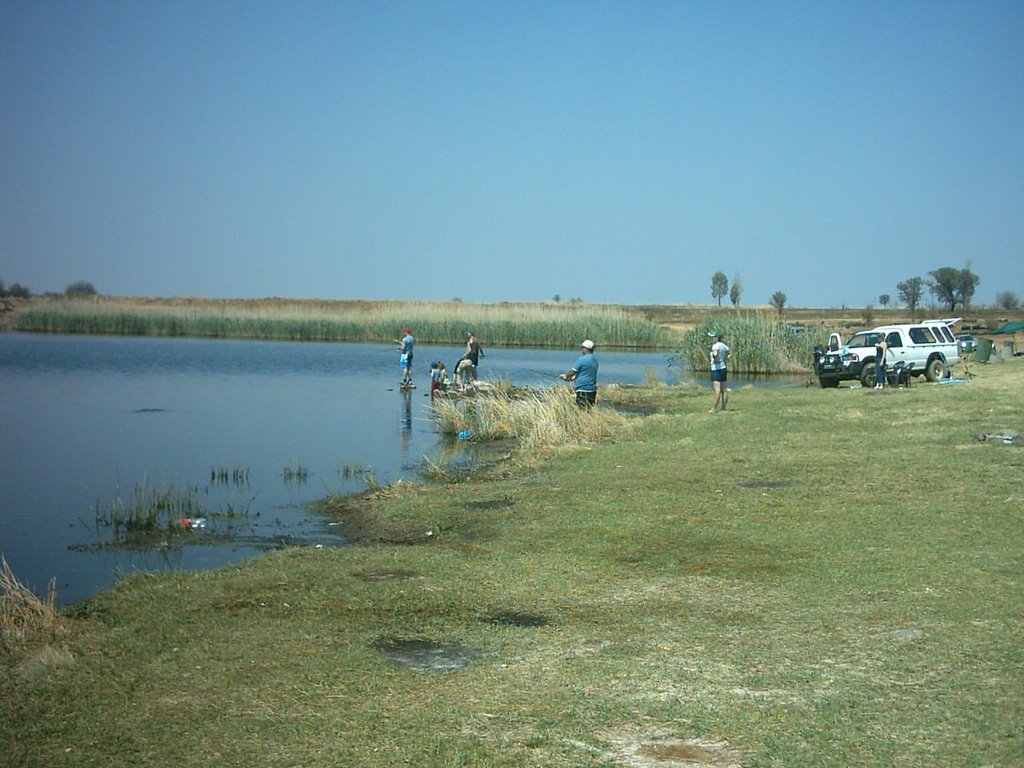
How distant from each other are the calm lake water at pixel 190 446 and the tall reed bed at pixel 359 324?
19.2 m

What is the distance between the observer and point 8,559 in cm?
1230

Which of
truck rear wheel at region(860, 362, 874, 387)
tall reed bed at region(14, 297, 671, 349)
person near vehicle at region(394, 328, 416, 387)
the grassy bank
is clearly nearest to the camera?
the grassy bank

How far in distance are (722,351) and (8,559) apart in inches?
666

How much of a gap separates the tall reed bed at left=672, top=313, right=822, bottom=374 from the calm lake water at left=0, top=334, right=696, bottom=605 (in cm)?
211

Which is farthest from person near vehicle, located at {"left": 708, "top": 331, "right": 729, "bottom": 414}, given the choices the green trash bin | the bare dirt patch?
the green trash bin

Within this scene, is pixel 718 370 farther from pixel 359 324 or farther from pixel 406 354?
pixel 359 324

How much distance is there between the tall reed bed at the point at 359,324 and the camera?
69.4m

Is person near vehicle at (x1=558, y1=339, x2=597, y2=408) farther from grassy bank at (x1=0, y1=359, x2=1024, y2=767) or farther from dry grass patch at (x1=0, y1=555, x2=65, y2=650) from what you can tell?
dry grass patch at (x1=0, y1=555, x2=65, y2=650)

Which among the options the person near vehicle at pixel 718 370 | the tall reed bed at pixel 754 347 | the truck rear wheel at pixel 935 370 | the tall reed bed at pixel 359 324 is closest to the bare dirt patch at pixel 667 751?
the person near vehicle at pixel 718 370

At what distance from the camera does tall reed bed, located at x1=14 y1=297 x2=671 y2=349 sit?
69.4m

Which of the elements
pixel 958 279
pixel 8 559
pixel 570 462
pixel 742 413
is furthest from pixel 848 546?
pixel 958 279

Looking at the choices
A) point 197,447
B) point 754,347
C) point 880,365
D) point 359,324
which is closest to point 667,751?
point 197,447

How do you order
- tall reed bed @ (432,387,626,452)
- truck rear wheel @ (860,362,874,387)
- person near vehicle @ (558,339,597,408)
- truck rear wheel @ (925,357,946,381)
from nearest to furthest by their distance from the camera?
1. tall reed bed @ (432,387,626,452)
2. person near vehicle @ (558,339,597,408)
3. truck rear wheel @ (860,362,874,387)
4. truck rear wheel @ (925,357,946,381)

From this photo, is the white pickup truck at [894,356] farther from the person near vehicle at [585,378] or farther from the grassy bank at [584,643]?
the grassy bank at [584,643]
